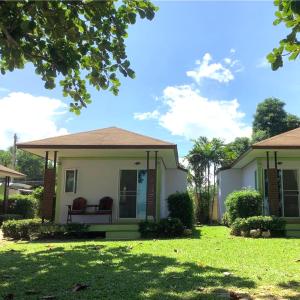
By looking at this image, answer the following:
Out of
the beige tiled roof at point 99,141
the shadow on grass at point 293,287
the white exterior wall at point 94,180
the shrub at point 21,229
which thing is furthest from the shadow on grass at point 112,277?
the white exterior wall at point 94,180

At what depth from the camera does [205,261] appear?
8.09 metres

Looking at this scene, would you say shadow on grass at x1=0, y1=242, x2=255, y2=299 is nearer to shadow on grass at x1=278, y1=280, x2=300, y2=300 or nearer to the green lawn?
the green lawn

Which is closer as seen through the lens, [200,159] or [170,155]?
[170,155]

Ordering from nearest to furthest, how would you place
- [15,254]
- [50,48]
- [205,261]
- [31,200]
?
[50,48], [205,261], [15,254], [31,200]

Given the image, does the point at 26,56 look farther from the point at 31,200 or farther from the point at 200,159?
the point at 200,159

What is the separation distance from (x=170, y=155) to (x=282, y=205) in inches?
193

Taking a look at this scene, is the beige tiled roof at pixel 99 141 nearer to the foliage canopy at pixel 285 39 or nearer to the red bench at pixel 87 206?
the red bench at pixel 87 206

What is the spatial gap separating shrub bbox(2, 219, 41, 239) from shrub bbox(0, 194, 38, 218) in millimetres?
10457

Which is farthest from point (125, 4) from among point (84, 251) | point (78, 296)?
point (84, 251)

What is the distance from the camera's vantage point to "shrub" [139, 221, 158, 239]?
14219 millimetres

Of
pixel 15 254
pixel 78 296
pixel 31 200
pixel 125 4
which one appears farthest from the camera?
pixel 31 200

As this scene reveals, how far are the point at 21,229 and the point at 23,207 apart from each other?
11098 mm

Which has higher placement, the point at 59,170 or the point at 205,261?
the point at 59,170

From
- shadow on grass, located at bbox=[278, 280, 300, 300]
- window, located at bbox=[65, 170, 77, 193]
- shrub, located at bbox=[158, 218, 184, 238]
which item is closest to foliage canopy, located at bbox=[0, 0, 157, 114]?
shadow on grass, located at bbox=[278, 280, 300, 300]
